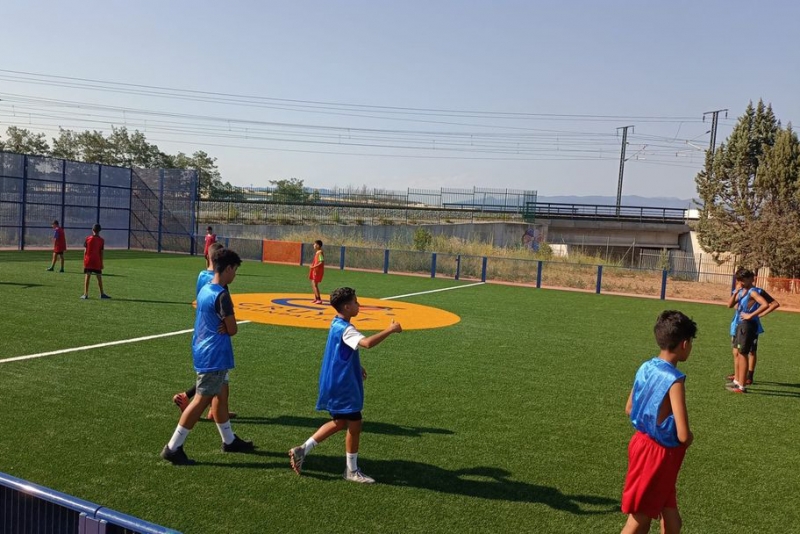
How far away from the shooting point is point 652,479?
394 centimetres

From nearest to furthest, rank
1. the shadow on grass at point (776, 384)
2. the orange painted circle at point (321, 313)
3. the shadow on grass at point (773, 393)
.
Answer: the shadow on grass at point (773, 393) → the shadow on grass at point (776, 384) → the orange painted circle at point (321, 313)

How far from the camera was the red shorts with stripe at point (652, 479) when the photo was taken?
12.9ft

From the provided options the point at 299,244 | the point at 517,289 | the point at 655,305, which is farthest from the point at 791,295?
the point at 299,244

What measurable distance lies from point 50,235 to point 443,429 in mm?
30926

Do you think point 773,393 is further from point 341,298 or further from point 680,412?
point 341,298

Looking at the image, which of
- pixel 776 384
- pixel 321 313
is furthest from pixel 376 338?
pixel 321 313

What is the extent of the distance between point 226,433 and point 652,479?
380cm

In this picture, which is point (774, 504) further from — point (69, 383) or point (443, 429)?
point (69, 383)

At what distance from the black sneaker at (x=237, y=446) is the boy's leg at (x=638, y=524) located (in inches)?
139

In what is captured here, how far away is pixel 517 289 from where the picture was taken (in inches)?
979

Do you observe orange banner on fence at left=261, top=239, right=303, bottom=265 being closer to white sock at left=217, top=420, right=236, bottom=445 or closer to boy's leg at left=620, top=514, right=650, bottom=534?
white sock at left=217, top=420, right=236, bottom=445

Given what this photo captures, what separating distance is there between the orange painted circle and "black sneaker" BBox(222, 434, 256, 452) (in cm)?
744

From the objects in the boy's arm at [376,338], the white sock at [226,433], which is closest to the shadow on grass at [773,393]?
the boy's arm at [376,338]

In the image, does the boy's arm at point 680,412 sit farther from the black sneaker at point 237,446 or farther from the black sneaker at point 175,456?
the black sneaker at point 175,456
